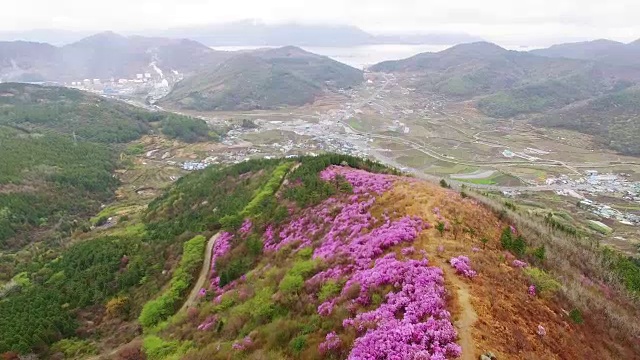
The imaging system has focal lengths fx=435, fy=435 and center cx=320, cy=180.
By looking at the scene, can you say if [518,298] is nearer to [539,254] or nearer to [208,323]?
[539,254]

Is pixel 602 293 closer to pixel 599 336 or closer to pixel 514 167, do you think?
pixel 599 336

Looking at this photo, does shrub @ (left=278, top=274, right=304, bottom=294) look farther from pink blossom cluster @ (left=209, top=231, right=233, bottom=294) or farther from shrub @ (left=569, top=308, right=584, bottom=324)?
shrub @ (left=569, top=308, right=584, bottom=324)

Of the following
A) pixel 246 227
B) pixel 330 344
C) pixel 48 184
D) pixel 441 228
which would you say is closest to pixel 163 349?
pixel 330 344

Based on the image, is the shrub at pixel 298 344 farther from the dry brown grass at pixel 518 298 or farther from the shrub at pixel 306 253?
the shrub at pixel 306 253

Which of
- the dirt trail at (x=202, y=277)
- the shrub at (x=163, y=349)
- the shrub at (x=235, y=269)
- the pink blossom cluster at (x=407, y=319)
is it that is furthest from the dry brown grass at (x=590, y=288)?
the dirt trail at (x=202, y=277)

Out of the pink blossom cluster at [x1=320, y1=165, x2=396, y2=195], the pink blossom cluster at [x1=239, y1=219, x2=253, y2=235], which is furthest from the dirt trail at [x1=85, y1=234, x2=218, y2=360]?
the pink blossom cluster at [x1=320, y1=165, x2=396, y2=195]

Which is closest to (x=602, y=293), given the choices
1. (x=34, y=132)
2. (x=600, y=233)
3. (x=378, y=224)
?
(x=378, y=224)
